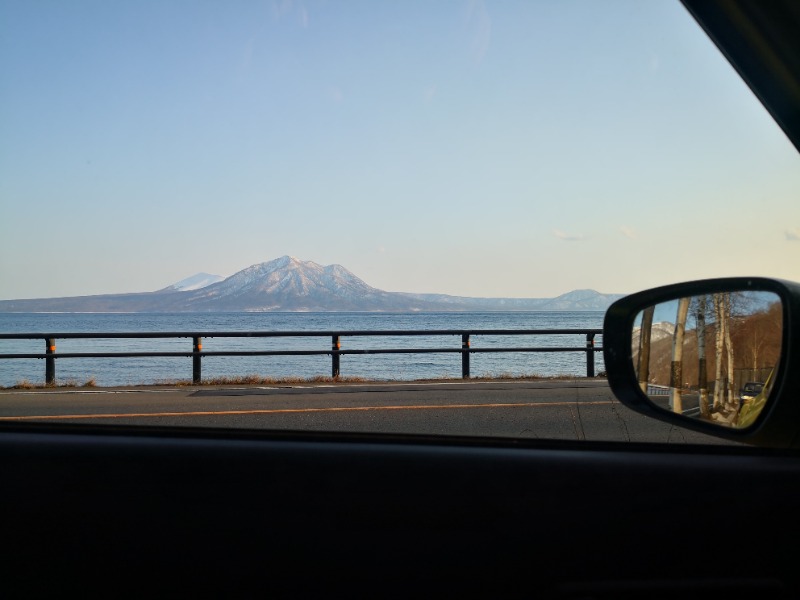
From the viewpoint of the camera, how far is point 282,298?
544 centimetres

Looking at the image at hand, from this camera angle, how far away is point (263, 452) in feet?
7.29

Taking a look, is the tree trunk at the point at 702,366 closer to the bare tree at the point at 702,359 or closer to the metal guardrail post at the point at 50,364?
the bare tree at the point at 702,359

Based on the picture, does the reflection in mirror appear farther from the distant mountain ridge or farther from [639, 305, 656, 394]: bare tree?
the distant mountain ridge

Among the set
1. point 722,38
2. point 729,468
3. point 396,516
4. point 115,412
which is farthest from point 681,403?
point 115,412

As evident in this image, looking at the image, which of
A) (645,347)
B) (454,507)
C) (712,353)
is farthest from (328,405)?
(712,353)

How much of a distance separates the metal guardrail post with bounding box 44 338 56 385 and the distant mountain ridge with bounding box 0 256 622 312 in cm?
716

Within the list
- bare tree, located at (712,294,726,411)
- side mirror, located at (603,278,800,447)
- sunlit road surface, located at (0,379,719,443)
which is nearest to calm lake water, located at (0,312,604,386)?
sunlit road surface, located at (0,379,719,443)

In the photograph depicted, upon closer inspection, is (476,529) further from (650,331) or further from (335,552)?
(650,331)

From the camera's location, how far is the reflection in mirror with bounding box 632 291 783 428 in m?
1.76

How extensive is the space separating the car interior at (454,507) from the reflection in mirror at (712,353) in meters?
0.03

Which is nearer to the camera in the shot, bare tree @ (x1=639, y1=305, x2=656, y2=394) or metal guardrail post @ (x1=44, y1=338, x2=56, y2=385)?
bare tree @ (x1=639, y1=305, x2=656, y2=394)

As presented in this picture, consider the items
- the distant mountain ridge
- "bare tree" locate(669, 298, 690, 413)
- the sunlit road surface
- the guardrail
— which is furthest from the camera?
the guardrail

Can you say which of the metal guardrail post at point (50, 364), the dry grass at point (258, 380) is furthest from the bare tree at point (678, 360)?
the metal guardrail post at point (50, 364)

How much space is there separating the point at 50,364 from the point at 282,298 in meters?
8.74
